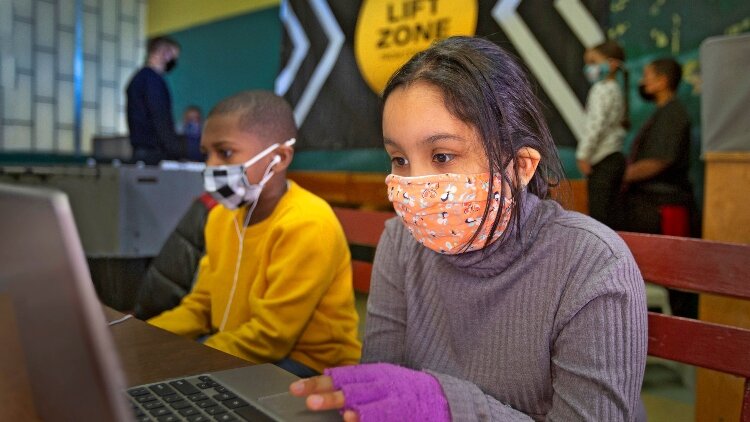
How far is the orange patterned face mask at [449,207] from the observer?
0.87 m

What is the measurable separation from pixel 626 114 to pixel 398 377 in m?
2.64

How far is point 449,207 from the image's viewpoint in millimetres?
879

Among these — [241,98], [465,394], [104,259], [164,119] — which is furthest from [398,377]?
[164,119]

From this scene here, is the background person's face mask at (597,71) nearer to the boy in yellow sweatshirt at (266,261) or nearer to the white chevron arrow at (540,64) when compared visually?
the white chevron arrow at (540,64)

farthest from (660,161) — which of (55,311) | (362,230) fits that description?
(55,311)

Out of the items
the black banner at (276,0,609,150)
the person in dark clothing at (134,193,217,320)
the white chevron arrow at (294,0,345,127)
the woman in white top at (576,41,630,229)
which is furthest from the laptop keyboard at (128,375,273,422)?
the white chevron arrow at (294,0,345,127)

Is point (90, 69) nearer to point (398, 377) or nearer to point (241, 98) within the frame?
point (241, 98)

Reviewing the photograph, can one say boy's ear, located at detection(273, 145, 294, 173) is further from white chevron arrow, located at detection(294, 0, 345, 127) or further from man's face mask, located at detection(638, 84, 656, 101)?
white chevron arrow, located at detection(294, 0, 345, 127)

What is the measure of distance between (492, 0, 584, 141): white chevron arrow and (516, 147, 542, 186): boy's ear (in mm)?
2275

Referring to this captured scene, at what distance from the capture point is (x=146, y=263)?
3.71 m

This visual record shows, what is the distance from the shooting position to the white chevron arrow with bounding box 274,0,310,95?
4.47 metres

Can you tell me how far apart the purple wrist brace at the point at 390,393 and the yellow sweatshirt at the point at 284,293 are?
0.59m

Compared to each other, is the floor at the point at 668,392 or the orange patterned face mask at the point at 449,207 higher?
the orange patterned face mask at the point at 449,207

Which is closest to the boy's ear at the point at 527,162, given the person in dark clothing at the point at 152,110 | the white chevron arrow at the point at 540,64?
the white chevron arrow at the point at 540,64
